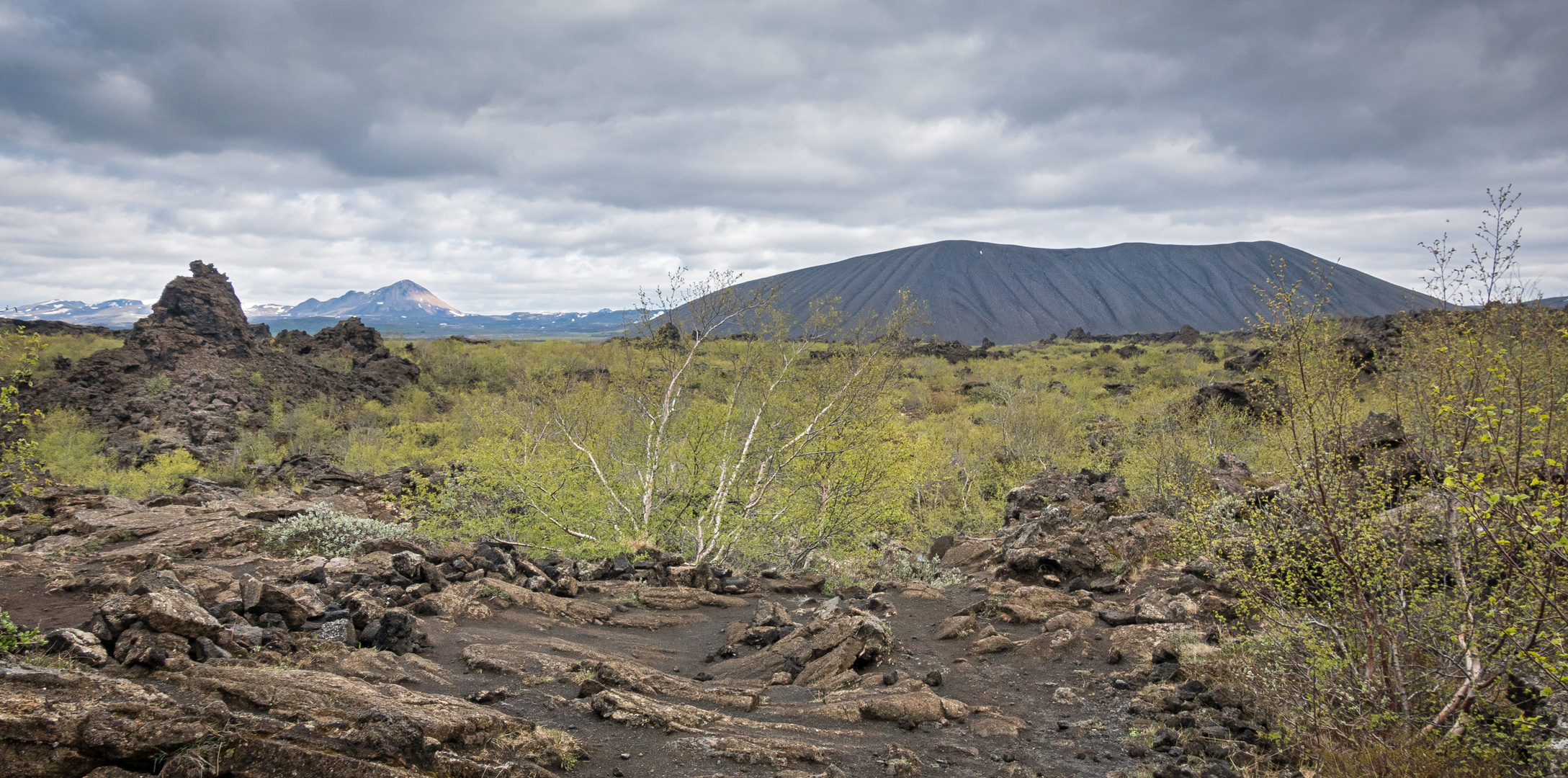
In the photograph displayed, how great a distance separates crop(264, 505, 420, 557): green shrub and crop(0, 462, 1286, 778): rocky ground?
460 millimetres

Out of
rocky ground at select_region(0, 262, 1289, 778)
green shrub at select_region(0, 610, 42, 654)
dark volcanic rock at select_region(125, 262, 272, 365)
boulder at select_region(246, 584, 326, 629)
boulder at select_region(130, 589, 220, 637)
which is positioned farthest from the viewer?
dark volcanic rock at select_region(125, 262, 272, 365)

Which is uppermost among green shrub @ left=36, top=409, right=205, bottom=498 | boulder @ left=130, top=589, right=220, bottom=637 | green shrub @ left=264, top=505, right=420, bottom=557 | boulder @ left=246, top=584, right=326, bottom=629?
boulder @ left=130, top=589, right=220, bottom=637

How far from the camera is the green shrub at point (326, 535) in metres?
13.7

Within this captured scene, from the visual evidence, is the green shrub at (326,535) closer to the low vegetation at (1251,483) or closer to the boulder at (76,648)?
the low vegetation at (1251,483)

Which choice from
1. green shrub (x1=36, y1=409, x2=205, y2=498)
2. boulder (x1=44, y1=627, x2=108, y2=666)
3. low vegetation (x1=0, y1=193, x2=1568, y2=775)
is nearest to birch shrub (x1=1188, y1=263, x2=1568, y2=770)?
low vegetation (x1=0, y1=193, x2=1568, y2=775)

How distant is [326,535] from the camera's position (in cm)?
1416

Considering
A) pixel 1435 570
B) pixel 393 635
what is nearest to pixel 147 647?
pixel 393 635

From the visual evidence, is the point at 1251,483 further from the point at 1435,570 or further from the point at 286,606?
the point at 286,606

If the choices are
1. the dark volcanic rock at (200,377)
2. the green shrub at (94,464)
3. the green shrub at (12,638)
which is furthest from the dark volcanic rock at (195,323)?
the green shrub at (12,638)

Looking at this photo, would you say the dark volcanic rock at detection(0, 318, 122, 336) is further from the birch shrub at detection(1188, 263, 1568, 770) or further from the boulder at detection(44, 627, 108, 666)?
the birch shrub at detection(1188, 263, 1568, 770)

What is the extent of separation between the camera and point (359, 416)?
180 ft

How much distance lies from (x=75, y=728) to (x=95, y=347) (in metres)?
90.2

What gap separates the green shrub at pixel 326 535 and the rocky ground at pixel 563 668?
0.46 meters

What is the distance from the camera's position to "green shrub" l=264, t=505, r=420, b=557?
44.9 feet
